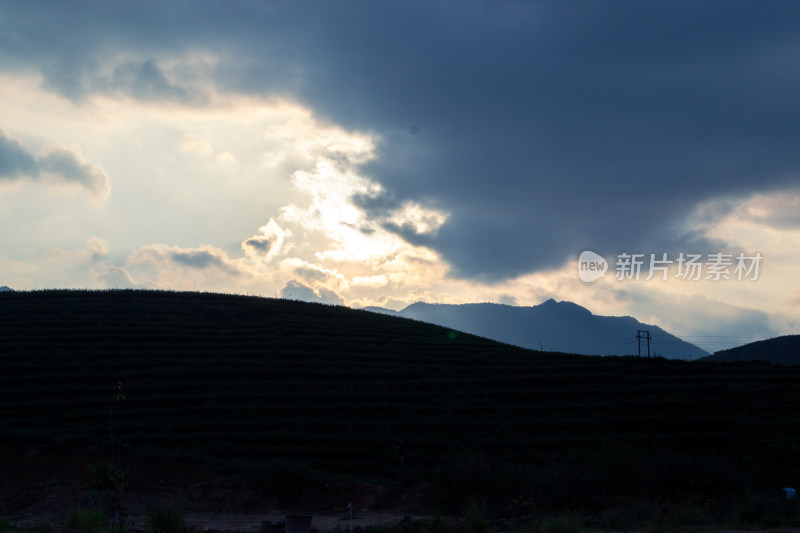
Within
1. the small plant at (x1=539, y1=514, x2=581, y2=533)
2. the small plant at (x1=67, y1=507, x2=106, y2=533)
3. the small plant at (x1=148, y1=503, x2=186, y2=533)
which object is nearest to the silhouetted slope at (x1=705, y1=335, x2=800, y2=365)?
the small plant at (x1=539, y1=514, x2=581, y2=533)

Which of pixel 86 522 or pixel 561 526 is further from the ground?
pixel 561 526

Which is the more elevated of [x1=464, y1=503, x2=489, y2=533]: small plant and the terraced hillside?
the terraced hillside

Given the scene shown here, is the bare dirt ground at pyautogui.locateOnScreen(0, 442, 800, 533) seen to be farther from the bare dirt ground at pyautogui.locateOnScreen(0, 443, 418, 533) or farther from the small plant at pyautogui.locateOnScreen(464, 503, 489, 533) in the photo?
the small plant at pyautogui.locateOnScreen(464, 503, 489, 533)

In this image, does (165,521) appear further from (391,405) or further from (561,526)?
Answer: (391,405)

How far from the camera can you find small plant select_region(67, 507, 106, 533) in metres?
12.2

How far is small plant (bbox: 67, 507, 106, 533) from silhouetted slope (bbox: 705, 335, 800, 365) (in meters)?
74.9

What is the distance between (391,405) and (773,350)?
6887 cm

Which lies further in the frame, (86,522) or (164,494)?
(164,494)

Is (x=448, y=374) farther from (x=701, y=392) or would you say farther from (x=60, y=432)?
(x=60, y=432)

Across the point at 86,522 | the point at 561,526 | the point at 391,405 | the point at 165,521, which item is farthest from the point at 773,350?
the point at 86,522

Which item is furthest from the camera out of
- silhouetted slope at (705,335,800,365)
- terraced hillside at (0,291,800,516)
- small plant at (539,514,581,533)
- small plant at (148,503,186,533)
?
silhouetted slope at (705,335,800,365)

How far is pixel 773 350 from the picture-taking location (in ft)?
255

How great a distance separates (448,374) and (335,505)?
46.3 feet

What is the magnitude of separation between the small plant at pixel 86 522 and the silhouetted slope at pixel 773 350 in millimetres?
74891
